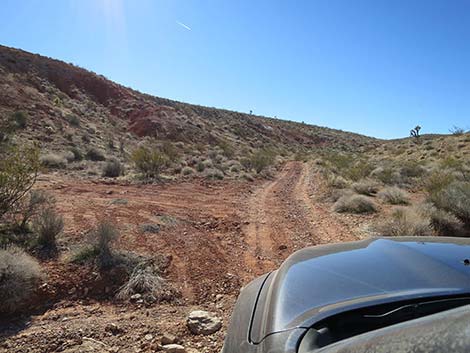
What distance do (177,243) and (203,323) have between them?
2.73 meters

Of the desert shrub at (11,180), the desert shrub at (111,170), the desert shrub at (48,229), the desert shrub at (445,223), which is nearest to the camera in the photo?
the desert shrub at (48,229)

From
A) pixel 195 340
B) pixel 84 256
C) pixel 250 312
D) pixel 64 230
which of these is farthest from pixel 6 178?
pixel 250 312

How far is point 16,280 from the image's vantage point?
3969 mm

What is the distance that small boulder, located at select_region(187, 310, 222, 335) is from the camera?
3562 mm

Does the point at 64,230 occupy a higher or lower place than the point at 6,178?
lower

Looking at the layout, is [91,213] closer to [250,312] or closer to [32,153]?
[32,153]

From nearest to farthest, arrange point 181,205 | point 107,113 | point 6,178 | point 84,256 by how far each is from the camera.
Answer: point 84,256
point 6,178
point 181,205
point 107,113

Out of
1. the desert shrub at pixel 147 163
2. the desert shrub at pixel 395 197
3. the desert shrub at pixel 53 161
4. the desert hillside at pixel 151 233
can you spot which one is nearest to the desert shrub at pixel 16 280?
the desert hillside at pixel 151 233

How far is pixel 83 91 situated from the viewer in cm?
3509

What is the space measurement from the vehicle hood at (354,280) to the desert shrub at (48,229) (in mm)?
4854

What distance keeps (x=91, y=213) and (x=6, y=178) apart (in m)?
2.01

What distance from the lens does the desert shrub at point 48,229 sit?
5.35m

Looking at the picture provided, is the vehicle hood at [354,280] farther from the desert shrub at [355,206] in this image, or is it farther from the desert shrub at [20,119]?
the desert shrub at [20,119]

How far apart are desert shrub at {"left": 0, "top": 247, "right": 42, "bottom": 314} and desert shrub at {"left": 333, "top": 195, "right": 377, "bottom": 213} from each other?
8.24 metres
